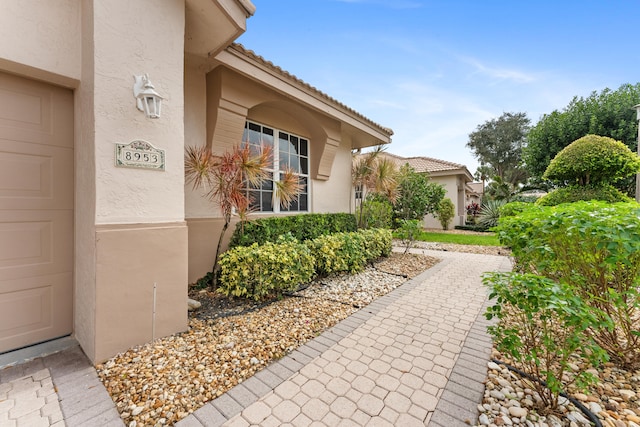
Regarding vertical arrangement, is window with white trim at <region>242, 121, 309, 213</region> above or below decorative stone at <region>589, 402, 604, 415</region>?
above

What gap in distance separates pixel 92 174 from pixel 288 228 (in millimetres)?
3996

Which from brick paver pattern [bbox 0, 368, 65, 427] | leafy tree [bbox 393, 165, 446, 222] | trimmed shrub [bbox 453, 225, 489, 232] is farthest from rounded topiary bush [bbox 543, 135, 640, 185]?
brick paver pattern [bbox 0, 368, 65, 427]

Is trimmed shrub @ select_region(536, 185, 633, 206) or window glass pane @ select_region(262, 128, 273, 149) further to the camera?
trimmed shrub @ select_region(536, 185, 633, 206)

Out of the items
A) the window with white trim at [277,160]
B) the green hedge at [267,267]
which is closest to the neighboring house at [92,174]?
the green hedge at [267,267]

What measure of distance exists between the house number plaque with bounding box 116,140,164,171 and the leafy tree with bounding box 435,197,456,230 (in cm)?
1726

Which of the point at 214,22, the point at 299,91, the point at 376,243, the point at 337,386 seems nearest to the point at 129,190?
the point at 214,22

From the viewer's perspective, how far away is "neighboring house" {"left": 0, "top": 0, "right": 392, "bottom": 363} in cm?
284

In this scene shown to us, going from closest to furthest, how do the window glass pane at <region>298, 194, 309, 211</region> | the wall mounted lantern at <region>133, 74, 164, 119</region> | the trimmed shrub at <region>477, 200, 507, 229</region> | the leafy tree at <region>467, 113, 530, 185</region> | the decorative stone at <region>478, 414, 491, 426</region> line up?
the decorative stone at <region>478, 414, 491, 426</region>
the wall mounted lantern at <region>133, 74, 164, 119</region>
the window glass pane at <region>298, 194, 309, 211</region>
the trimmed shrub at <region>477, 200, 507, 229</region>
the leafy tree at <region>467, 113, 530, 185</region>

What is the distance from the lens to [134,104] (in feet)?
10.2

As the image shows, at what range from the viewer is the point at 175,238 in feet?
11.2

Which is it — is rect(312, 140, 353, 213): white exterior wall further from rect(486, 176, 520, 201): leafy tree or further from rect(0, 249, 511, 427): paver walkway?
rect(486, 176, 520, 201): leafy tree

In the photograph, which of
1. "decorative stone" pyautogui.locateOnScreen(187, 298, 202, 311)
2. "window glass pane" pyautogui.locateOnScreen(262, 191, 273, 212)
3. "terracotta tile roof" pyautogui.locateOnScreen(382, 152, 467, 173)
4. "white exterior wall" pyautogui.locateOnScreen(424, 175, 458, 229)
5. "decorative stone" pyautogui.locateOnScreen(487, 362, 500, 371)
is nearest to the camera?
"decorative stone" pyautogui.locateOnScreen(487, 362, 500, 371)

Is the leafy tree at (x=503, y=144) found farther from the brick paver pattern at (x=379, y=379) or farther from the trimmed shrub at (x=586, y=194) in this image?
the brick paver pattern at (x=379, y=379)

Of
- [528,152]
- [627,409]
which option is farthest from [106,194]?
[528,152]
